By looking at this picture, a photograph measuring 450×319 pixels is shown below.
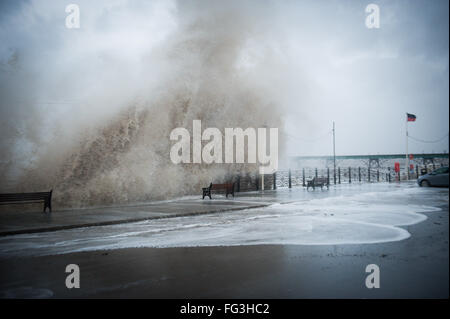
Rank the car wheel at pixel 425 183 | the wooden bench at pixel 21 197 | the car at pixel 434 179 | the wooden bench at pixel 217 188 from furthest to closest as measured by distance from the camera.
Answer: the car wheel at pixel 425 183
the car at pixel 434 179
the wooden bench at pixel 217 188
the wooden bench at pixel 21 197

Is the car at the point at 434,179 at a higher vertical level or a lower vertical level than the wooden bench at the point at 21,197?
higher

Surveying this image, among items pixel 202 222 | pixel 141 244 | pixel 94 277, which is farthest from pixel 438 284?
pixel 202 222

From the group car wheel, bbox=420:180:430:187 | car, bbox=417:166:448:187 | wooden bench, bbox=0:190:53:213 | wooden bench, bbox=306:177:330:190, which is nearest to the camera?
wooden bench, bbox=0:190:53:213

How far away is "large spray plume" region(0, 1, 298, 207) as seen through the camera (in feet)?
56.5

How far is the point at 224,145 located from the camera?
26.3 meters

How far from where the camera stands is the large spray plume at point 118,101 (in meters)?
17.2

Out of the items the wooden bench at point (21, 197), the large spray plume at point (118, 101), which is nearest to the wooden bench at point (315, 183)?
the large spray plume at point (118, 101)

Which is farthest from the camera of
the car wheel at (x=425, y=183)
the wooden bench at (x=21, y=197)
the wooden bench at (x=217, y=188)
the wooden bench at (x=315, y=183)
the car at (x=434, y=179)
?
the wooden bench at (x=315, y=183)

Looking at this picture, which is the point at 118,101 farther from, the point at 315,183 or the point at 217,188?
the point at 315,183

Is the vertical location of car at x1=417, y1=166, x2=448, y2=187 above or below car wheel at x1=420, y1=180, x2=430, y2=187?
above

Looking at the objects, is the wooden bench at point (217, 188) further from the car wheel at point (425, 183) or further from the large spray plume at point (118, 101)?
the car wheel at point (425, 183)

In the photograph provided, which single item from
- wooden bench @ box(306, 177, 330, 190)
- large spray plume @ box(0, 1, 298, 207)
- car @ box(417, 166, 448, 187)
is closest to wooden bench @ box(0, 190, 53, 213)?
large spray plume @ box(0, 1, 298, 207)

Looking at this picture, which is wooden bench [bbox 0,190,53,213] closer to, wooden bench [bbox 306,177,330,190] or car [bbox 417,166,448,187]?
wooden bench [bbox 306,177,330,190]
